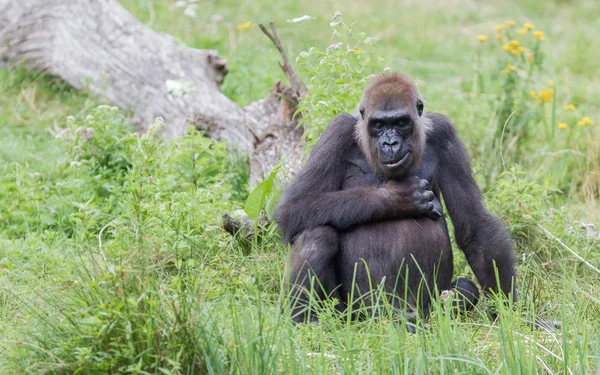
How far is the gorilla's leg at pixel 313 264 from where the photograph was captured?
4418 millimetres

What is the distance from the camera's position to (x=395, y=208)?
4.51m

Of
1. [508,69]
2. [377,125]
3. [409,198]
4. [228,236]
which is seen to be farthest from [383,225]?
[508,69]

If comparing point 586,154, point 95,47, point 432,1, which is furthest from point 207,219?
point 432,1

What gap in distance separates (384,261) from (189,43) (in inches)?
208

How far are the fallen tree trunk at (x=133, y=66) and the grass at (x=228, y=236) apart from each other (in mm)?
221

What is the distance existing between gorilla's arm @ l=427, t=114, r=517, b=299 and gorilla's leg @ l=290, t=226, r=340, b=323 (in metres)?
0.73

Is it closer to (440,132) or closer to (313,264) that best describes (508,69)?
(440,132)

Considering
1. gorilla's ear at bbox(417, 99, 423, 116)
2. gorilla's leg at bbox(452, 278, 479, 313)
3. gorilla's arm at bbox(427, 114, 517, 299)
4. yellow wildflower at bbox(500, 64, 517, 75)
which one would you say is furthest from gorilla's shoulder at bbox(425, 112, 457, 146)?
yellow wildflower at bbox(500, 64, 517, 75)

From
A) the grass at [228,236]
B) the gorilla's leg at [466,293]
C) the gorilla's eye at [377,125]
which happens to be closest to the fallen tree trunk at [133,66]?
the grass at [228,236]

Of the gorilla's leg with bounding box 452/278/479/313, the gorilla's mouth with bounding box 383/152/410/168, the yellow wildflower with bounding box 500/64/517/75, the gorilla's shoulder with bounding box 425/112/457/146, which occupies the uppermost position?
the yellow wildflower with bounding box 500/64/517/75

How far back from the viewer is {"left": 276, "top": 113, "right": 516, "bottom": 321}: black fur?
450 centimetres

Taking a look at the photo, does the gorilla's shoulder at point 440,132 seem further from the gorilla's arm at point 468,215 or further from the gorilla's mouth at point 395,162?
the gorilla's mouth at point 395,162

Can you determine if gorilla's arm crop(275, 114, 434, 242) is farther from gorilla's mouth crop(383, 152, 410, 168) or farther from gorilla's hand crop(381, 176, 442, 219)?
gorilla's mouth crop(383, 152, 410, 168)

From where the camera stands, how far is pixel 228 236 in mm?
5031
